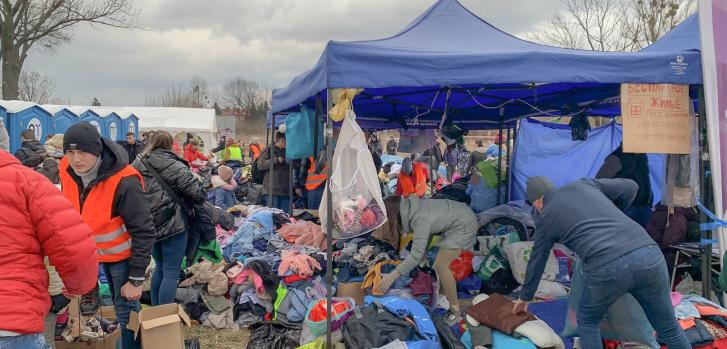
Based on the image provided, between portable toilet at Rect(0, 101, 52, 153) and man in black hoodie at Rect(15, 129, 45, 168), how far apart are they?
257 inches

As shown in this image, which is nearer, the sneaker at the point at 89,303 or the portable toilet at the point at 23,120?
the sneaker at the point at 89,303

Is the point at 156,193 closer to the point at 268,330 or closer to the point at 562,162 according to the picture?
the point at 268,330

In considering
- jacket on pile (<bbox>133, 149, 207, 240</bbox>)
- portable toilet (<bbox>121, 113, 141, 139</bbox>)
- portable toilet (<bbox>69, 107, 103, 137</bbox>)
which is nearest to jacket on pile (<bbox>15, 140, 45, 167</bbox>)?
jacket on pile (<bbox>133, 149, 207, 240</bbox>)

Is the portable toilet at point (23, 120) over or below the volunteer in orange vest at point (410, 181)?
over

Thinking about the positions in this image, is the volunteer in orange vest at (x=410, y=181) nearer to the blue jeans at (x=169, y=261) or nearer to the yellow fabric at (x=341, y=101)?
the yellow fabric at (x=341, y=101)

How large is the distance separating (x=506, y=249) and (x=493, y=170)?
330 cm

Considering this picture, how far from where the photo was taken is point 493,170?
28.2 feet

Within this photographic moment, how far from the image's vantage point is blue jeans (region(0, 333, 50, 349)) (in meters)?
1.79

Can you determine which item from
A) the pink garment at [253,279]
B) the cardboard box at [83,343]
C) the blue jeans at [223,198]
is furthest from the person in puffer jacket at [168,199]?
the blue jeans at [223,198]

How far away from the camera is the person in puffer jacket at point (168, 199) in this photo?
3.57 metres

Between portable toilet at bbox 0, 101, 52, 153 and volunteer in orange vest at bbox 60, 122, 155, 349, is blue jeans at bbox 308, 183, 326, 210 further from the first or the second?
portable toilet at bbox 0, 101, 52, 153

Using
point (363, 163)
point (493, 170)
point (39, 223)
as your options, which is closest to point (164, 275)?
point (363, 163)

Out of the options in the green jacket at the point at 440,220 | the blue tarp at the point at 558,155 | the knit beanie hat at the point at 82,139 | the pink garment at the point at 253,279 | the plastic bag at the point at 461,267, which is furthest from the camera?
the blue tarp at the point at 558,155

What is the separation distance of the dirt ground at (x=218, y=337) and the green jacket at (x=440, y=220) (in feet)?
5.81
